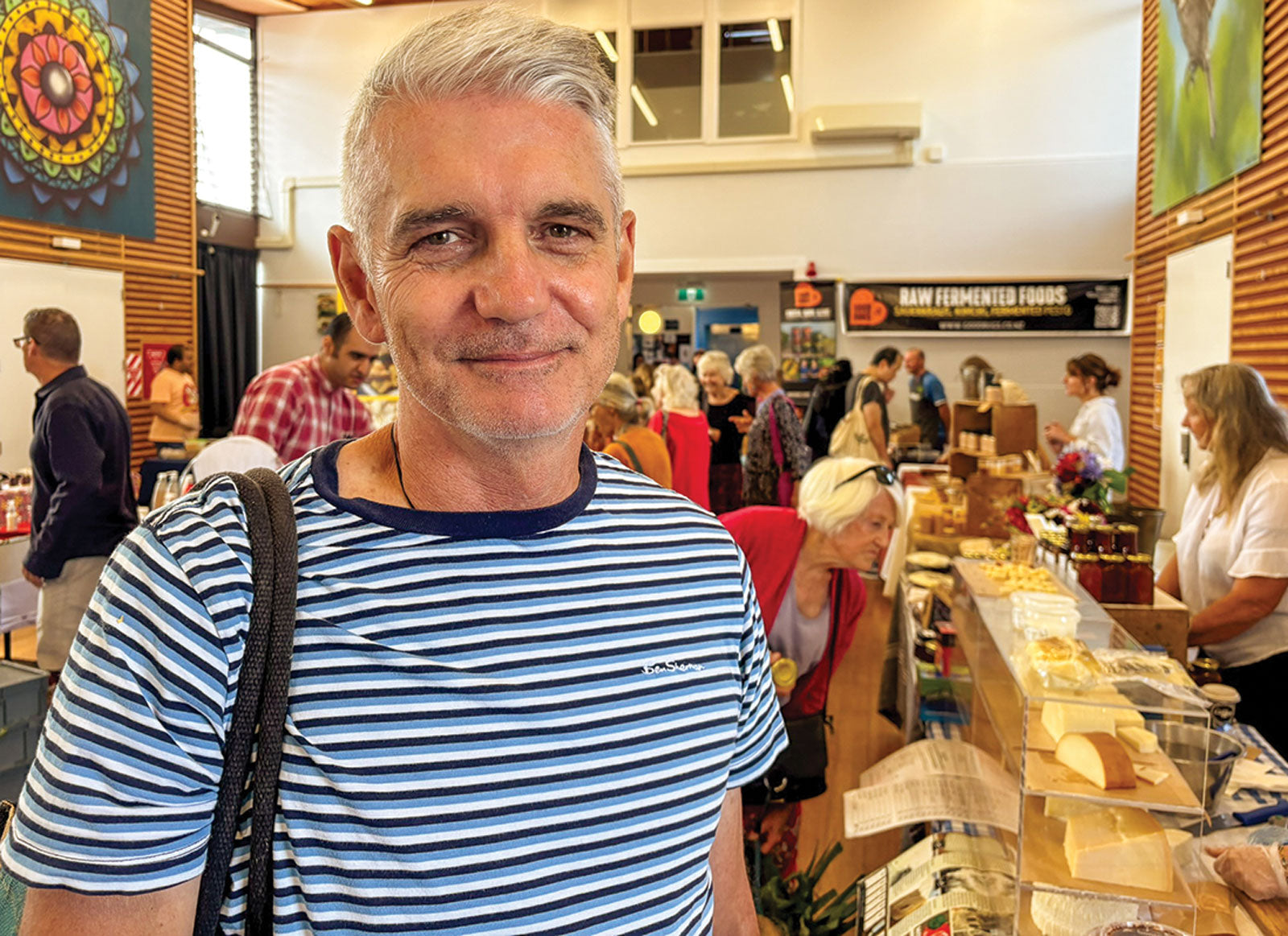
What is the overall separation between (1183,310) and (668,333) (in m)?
7.94

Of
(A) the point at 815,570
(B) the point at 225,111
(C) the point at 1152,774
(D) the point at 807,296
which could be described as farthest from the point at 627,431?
(B) the point at 225,111

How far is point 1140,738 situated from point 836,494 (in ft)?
5.00

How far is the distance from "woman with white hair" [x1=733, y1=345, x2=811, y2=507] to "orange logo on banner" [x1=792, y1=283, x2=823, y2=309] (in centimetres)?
465

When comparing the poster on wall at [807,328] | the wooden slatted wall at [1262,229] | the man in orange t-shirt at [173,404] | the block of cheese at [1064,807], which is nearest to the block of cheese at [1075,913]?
the block of cheese at [1064,807]

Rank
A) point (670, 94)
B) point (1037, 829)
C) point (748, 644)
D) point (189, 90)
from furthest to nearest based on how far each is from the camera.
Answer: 1. point (670, 94)
2. point (189, 90)
3. point (1037, 829)
4. point (748, 644)

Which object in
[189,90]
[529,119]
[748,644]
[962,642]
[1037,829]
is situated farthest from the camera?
[189,90]

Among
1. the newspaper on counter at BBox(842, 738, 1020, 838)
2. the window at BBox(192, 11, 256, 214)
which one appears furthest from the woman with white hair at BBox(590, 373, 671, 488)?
the window at BBox(192, 11, 256, 214)

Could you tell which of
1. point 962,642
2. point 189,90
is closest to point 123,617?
point 962,642

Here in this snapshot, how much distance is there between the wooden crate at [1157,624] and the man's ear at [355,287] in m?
2.52

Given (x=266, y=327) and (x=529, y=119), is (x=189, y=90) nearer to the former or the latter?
(x=266, y=327)

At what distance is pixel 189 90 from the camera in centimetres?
1060

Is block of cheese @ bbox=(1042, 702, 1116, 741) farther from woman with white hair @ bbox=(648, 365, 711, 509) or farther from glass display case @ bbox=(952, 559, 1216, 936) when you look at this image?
woman with white hair @ bbox=(648, 365, 711, 509)

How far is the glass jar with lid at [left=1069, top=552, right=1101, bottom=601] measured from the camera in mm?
2846

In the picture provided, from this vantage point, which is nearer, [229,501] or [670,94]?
[229,501]
